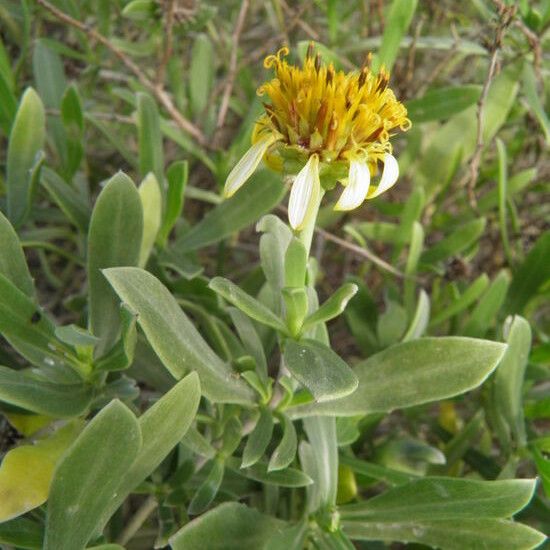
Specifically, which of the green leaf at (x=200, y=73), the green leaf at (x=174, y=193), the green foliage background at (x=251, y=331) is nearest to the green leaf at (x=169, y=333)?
the green foliage background at (x=251, y=331)

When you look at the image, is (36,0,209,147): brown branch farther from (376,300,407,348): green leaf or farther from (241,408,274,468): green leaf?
(241,408,274,468): green leaf

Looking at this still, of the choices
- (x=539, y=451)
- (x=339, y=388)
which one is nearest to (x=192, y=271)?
(x=339, y=388)

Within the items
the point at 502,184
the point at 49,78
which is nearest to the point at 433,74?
the point at 502,184

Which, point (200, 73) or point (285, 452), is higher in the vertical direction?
point (200, 73)

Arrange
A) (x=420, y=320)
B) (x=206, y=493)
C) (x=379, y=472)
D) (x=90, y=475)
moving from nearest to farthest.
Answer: (x=90, y=475) < (x=206, y=493) < (x=379, y=472) < (x=420, y=320)

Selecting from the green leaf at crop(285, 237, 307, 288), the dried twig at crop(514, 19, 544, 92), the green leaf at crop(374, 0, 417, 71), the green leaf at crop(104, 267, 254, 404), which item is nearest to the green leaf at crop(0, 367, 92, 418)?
the green leaf at crop(104, 267, 254, 404)

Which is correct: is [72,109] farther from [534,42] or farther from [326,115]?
[534,42]

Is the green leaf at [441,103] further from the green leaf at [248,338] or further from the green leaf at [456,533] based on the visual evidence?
the green leaf at [456,533]
